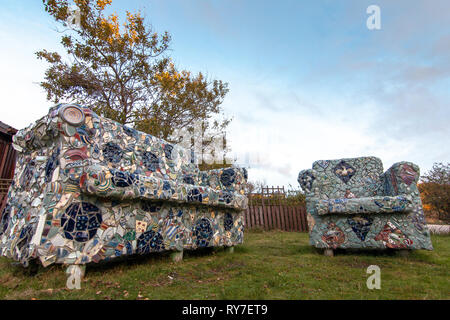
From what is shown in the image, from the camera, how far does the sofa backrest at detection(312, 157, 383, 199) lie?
4359mm

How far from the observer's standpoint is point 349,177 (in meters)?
4.50

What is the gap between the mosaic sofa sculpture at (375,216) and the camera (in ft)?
11.2

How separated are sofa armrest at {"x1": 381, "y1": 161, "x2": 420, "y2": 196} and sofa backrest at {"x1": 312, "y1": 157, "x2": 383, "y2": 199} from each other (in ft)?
1.80

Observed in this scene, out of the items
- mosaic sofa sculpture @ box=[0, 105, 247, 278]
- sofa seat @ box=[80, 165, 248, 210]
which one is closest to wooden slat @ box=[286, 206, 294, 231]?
mosaic sofa sculpture @ box=[0, 105, 247, 278]

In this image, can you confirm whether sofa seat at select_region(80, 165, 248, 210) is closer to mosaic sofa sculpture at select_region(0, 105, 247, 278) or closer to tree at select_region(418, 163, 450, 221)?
mosaic sofa sculpture at select_region(0, 105, 247, 278)

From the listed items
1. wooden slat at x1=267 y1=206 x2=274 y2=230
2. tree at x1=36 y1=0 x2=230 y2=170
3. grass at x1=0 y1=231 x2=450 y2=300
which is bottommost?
grass at x1=0 y1=231 x2=450 y2=300

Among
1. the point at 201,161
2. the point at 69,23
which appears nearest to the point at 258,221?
the point at 201,161

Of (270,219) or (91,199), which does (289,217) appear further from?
(91,199)

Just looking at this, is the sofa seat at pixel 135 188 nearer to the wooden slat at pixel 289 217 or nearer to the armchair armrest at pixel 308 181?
the armchair armrest at pixel 308 181

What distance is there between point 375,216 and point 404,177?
716mm

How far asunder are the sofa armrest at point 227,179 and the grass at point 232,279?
3.87ft

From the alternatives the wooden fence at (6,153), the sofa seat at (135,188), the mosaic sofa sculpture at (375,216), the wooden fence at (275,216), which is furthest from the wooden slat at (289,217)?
the wooden fence at (6,153)
